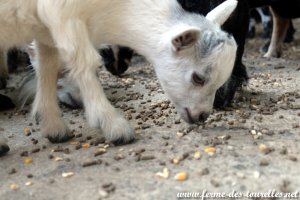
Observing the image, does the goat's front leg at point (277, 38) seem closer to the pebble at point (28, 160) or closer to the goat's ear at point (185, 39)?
the goat's ear at point (185, 39)

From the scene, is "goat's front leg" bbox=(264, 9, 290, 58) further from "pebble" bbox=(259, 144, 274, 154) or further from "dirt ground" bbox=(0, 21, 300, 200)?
"pebble" bbox=(259, 144, 274, 154)

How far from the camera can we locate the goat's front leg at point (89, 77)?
231 centimetres

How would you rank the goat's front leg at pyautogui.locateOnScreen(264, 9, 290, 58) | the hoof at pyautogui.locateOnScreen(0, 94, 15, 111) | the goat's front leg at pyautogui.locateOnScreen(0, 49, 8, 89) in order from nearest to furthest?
1. the hoof at pyautogui.locateOnScreen(0, 94, 15, 111)
2. the goat's front leg at pyautogui.locateOnScreen(0, 49, 8, 89)
3. the goat's front leg at pyautogui.locateOnScreen(264, 9, 290, 58)

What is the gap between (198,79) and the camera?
8.00 feet

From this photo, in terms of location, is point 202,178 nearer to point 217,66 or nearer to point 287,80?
point 217,66

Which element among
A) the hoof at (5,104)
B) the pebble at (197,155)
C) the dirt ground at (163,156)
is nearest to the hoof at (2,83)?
the hoof at (5,104)

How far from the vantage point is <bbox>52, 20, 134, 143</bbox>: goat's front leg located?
7.57ft

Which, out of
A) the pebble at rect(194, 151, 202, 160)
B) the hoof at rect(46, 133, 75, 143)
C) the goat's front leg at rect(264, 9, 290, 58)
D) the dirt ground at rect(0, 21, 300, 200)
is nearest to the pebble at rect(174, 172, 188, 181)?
the dirt ground at rect(0, 21, 300, 200)

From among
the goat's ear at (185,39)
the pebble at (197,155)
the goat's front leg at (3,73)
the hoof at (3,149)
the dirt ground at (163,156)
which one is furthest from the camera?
the goat's front leg at (3,73)

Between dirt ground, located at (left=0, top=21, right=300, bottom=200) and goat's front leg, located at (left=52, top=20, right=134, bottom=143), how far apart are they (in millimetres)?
90

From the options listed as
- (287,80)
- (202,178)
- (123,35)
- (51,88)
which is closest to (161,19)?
(123,35)

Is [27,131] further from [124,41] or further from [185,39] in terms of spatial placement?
[185,39]

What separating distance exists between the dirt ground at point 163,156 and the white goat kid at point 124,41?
0.55 ft

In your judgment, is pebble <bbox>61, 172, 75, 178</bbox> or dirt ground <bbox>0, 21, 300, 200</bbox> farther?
pebble <bbox>61, 172, 75, 178</bbox>
